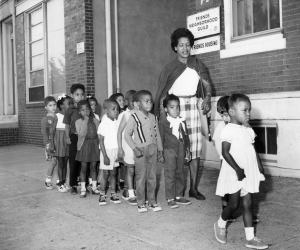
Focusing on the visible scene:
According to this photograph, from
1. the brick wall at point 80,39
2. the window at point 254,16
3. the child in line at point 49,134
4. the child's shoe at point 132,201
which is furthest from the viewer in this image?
the brick wall at point 80,39

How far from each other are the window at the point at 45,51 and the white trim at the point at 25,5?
156 millimetres

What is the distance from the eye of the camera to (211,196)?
578 centimetres

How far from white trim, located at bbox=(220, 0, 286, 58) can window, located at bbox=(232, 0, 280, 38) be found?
116 mm

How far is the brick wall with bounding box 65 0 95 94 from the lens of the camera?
10.4m

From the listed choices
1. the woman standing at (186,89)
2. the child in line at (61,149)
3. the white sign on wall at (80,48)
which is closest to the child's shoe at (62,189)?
the child in line at (61,149)

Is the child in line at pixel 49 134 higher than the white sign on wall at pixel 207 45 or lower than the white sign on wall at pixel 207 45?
lower

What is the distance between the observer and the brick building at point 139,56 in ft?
22.0

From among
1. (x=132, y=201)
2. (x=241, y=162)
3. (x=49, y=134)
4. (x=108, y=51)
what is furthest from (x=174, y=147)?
(x=108, y=51)

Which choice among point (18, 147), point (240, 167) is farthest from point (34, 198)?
point (18, 147)

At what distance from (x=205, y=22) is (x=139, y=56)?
3667 mm

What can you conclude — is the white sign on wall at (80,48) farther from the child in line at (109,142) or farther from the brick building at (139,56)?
the child in line at (109,142)

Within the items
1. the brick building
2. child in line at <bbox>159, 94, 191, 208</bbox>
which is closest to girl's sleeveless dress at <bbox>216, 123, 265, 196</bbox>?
child in line at <bbox>159, 94, 191, 208</bbox>

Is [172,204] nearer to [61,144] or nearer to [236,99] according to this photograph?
[236,99]

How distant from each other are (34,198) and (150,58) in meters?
6.28
